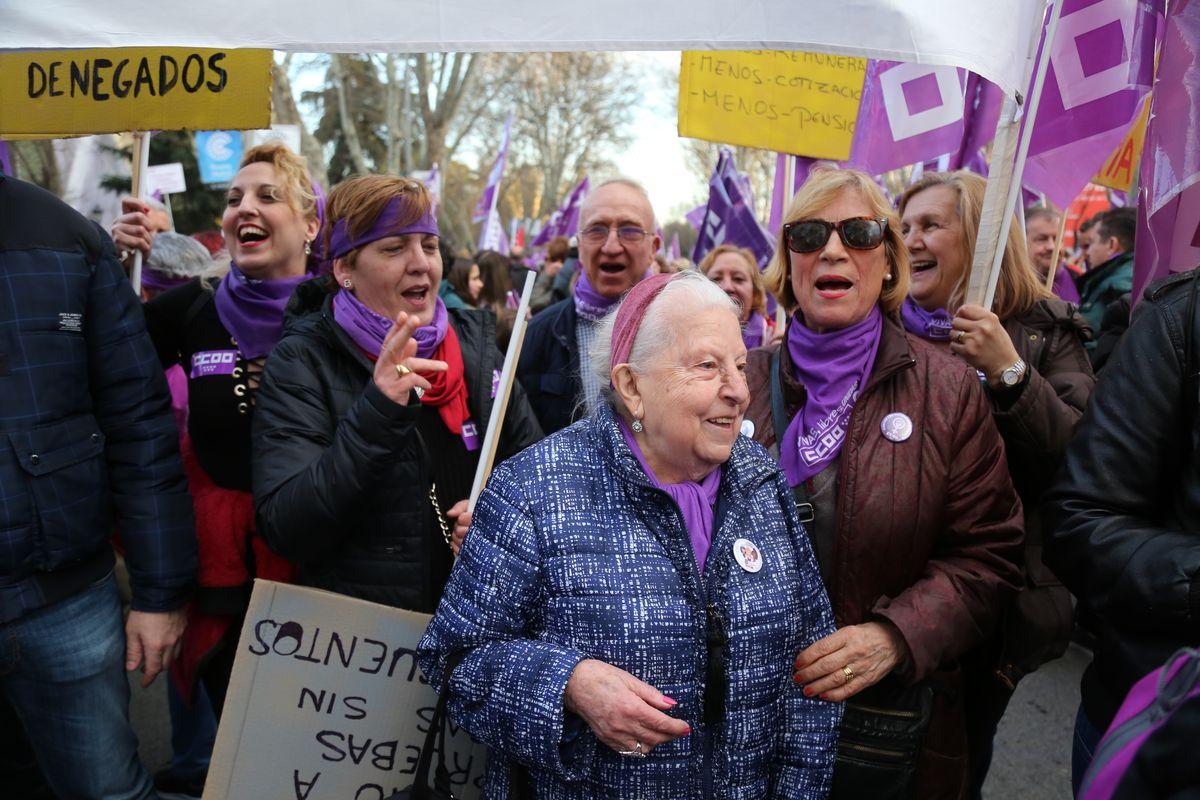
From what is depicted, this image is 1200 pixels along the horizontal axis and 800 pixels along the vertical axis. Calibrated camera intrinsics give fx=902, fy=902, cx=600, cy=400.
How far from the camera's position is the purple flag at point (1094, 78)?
2521mm

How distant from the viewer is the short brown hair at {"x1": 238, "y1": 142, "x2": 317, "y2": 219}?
294cm

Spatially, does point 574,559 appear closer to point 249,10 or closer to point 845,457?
point 845,457

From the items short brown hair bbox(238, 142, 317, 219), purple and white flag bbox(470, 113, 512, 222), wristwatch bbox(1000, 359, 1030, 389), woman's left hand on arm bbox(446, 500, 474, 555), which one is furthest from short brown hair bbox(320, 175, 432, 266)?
purple and white flag bbox(470, 113, 512, 222)

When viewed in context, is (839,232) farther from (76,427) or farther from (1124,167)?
(1124,167)

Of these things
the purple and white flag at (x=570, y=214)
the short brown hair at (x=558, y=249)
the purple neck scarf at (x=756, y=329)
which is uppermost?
the purple and white flag at (x=570, y=214)

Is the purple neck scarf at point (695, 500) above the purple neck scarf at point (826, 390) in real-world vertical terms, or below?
below

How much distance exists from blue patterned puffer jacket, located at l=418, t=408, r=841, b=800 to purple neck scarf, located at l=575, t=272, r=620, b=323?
1749 mm

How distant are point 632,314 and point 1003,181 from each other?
1.05 meters

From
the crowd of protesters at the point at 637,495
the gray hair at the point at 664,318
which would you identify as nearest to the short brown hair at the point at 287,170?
the crowd of protesters at the point at 637,495

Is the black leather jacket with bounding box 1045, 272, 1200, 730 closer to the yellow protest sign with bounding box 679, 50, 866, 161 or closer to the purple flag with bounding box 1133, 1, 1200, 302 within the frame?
the purple flag with bounding box 1133, 1, 1200, 302

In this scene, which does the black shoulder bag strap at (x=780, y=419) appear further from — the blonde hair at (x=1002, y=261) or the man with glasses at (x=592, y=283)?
the man with glasses at (x=592, y=283)

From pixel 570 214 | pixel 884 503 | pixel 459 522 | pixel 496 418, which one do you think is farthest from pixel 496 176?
pixel 884 503

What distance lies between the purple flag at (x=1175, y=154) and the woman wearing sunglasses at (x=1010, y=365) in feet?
1.14

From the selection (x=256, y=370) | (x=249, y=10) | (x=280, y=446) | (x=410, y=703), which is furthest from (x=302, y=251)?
(x=410, y=703)
